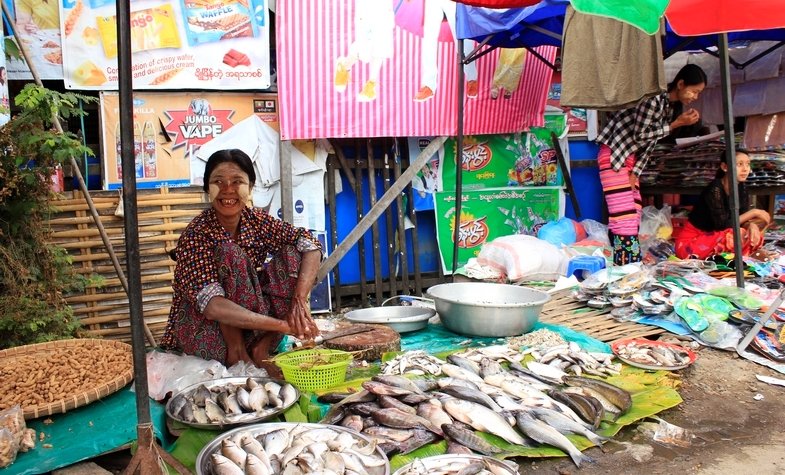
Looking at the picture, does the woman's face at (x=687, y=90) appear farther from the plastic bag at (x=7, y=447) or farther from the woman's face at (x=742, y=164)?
the plastic bag at (x=7, y=447)

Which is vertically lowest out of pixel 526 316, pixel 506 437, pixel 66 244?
pixel 506 437

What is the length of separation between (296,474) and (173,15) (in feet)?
14.6

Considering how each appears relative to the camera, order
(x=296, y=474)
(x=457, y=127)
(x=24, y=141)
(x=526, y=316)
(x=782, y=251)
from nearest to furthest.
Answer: (x=296, y=474)
(x=24, y=141)
(x=526, y=316)
(x=457, y=127)
(x=782, y=251)

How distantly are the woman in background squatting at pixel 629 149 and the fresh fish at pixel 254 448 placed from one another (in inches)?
199

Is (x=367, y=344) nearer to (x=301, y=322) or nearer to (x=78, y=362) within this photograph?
(x=301, y=322)

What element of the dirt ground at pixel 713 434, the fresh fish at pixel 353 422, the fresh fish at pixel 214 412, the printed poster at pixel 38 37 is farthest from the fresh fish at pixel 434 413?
the printed poster at pixel 38 37

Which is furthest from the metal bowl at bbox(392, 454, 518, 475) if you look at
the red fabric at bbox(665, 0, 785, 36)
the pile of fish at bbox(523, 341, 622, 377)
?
the red fabric at bbox(665, 0, 785, 36)

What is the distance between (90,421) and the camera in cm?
306

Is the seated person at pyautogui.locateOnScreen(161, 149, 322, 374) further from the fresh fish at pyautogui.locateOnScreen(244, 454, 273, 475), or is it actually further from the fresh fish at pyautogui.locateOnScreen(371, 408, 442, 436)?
the fresh fish at pyautogui.locateOnScreen(244, 454, 273, 475)

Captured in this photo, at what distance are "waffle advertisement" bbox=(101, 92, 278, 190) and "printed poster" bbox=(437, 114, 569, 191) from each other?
229 centimetres

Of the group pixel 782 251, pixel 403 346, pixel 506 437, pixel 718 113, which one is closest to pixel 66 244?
pixel 403 346

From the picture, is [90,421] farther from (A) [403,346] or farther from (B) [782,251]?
(B) [782,251]

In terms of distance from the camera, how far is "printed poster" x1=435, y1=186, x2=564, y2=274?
6.89 metres

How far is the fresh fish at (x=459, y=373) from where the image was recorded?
11.9 feet
